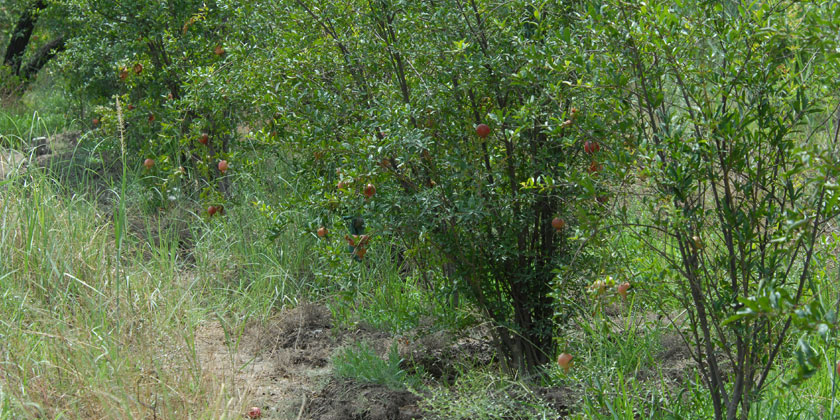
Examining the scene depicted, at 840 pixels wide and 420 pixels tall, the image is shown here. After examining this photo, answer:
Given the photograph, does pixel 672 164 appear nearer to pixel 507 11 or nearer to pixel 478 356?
pixel 507 11

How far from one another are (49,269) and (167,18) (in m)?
3.30

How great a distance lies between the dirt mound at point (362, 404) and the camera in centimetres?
340

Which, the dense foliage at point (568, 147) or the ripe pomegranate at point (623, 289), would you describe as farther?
the ripe pomegranate at point (623, 289)

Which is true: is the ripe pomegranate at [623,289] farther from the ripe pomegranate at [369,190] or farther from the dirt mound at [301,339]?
the dirt mound at [301,339]

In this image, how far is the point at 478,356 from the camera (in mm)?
3955

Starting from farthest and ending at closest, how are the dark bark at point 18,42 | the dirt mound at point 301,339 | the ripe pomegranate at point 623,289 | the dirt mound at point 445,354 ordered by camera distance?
the dark bark at point 18,42 → the dirt mound at point 301,339 → the dirt mound at point 445,354 → the ripe pomegranate at point 623,289

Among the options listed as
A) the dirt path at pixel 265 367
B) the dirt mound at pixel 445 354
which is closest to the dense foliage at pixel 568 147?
the dirt mound at pixel 445 354

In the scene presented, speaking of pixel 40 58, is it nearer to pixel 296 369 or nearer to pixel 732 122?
pixel 296 369

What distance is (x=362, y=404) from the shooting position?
345 centimetres

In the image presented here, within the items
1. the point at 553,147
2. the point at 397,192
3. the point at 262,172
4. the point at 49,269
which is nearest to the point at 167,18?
the point at 262,172

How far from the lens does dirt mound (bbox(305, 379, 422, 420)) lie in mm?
3396

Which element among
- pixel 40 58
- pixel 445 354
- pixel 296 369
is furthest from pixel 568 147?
pixel 40 58

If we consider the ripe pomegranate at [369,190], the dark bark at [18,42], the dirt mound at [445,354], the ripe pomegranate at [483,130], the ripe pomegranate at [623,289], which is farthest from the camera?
the dark bark at [18,42]

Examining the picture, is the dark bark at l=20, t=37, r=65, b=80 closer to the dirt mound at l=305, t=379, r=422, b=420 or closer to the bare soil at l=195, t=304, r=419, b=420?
the bare soil at l=195, t=304, r=419, b=420
